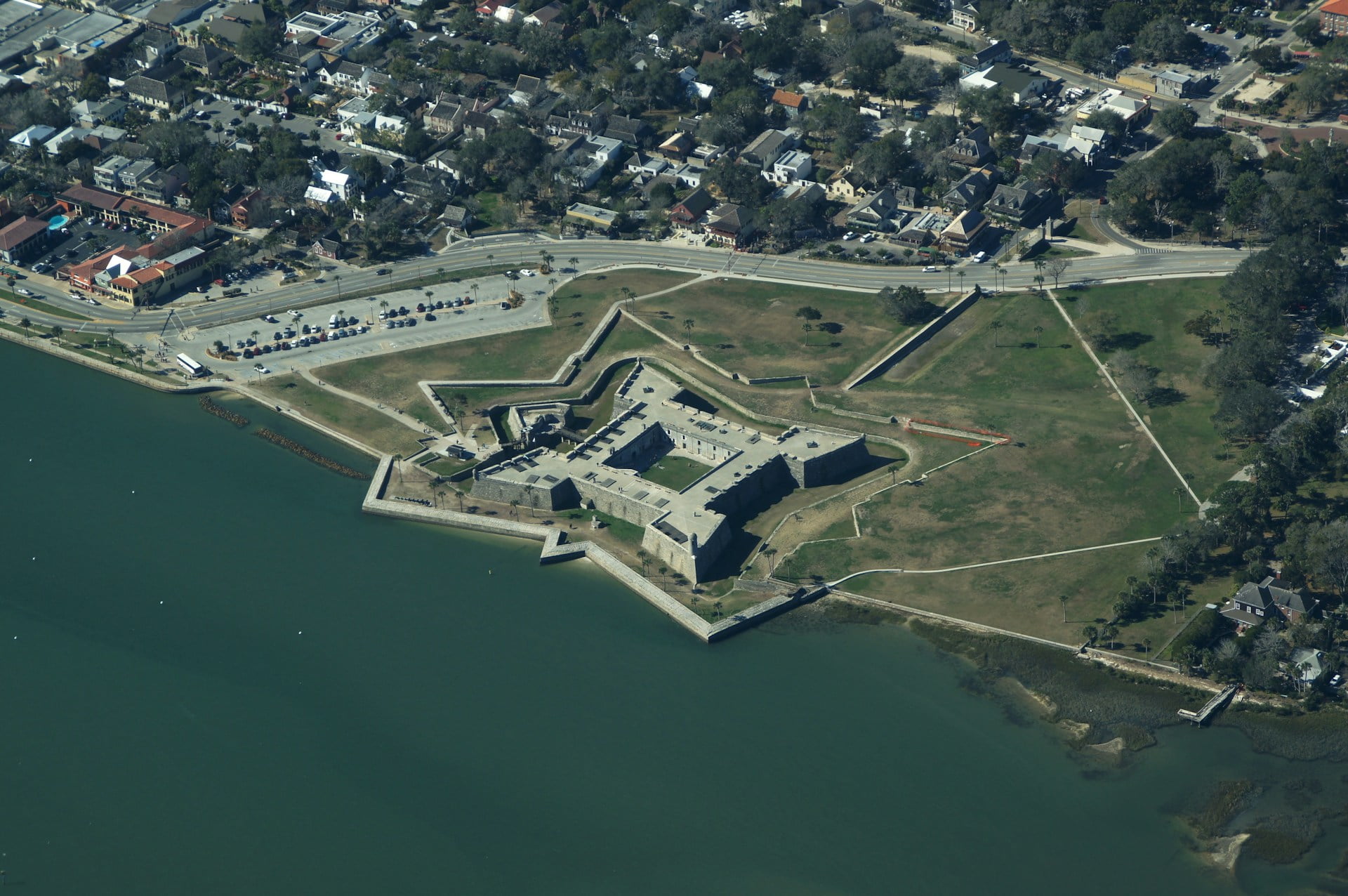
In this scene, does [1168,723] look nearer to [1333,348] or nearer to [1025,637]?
[1025,637]

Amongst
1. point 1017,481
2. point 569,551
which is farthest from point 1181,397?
point 569,551

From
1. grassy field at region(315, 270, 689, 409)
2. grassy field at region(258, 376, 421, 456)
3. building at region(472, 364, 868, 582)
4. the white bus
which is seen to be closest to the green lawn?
building at region(472, 364, 868, 582)

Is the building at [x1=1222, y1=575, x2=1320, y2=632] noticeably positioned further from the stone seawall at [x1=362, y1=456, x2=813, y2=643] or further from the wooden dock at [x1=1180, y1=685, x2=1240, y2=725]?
the stone seawall at [x1=362, y1=456, x2=813, y2=643]

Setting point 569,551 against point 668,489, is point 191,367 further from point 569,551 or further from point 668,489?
point 668,489

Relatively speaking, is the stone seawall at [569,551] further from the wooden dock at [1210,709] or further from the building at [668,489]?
the wooden dock at [1210,709]

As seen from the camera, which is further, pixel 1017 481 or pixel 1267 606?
pixel 1017 481

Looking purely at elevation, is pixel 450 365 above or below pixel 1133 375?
below
